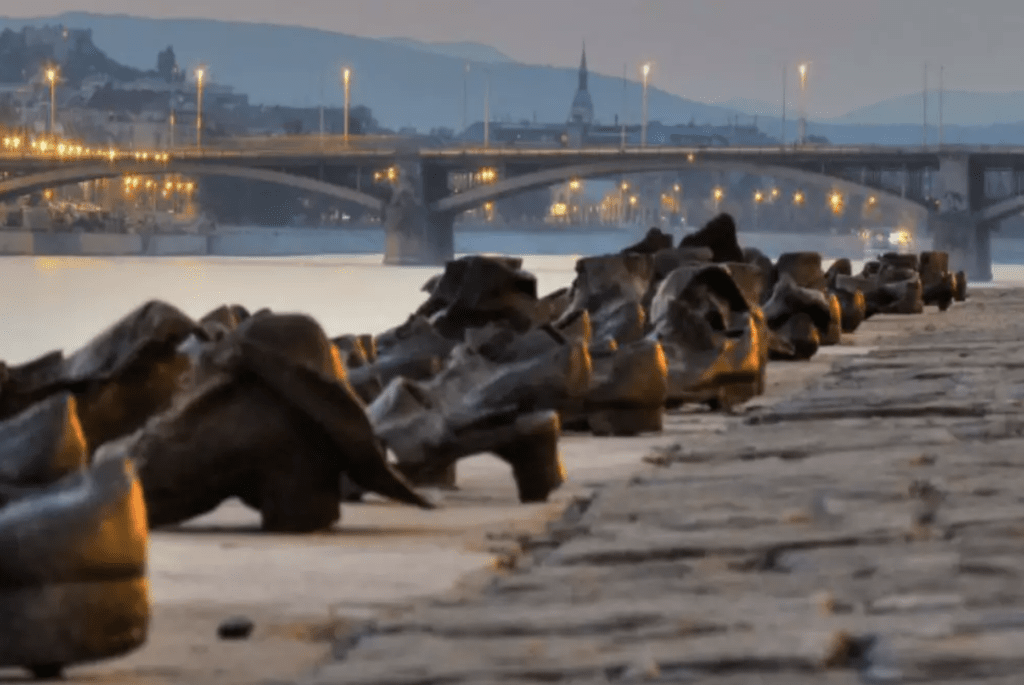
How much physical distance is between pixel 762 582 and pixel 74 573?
1.33 m

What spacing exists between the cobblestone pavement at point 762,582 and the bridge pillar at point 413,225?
90371 millimetres

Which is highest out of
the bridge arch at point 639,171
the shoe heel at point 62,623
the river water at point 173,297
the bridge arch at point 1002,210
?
the bridge arch at point 639,171

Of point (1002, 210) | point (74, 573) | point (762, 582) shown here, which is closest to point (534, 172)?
point (1002, 210)

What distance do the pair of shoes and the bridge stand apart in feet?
281

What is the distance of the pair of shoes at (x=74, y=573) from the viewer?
3.69 meters

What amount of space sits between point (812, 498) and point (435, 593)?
1489 mm

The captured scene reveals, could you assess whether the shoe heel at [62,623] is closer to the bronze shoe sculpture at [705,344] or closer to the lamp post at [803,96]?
the bronze shoe sculpture at [705,344]

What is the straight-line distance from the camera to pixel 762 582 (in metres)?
4.50

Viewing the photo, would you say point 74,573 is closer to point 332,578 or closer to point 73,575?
point 73,575

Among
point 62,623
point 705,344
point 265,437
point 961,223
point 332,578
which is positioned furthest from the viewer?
point 961,223

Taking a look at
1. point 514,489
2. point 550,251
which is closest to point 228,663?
point 514,489

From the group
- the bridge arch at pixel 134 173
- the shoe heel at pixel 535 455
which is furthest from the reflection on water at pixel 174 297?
the bridge arch at pixel 134 173

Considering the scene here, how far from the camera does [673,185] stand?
6919 inches

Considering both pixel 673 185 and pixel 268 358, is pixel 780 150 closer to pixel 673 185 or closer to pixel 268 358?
pixel 673 185
